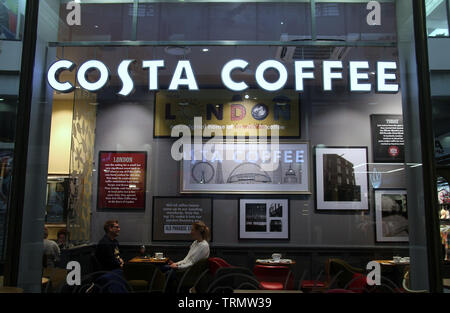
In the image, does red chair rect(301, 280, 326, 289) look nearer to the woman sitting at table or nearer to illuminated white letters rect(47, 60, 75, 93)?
the woman sitting at table

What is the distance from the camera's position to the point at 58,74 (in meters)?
4.53

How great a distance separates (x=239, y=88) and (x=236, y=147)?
71.1 inches

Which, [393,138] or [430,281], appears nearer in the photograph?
[430,281]

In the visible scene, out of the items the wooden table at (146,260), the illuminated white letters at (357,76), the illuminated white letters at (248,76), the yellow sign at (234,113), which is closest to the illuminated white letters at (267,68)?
the illuminated white letters at (248,76)

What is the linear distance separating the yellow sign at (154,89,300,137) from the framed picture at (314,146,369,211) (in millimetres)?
609

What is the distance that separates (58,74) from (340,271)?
4089 millimetres

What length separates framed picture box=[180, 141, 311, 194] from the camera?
20.9ft

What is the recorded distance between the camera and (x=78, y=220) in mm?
6090

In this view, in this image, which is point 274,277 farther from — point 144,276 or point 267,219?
point 267,219

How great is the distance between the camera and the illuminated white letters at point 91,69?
14.9 feet

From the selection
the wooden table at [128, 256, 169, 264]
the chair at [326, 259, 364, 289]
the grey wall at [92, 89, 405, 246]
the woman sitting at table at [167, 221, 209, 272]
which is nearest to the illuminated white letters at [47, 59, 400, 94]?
the grey wall at [92, 89, 405, 246]

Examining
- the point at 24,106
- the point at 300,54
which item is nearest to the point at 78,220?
the point at 24,106

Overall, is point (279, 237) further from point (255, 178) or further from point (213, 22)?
point (213, 22)

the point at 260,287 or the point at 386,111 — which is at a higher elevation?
the point at 386,111
